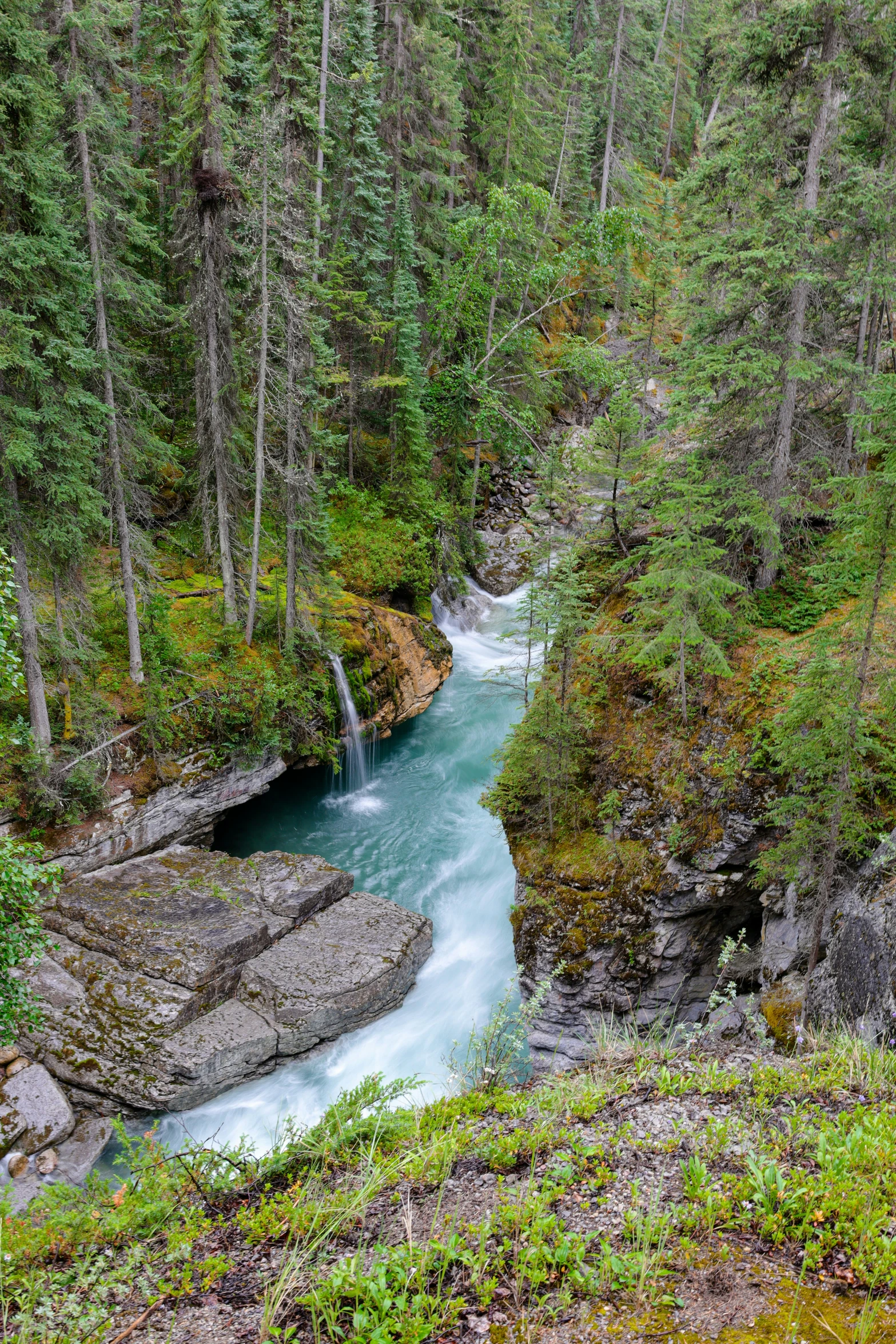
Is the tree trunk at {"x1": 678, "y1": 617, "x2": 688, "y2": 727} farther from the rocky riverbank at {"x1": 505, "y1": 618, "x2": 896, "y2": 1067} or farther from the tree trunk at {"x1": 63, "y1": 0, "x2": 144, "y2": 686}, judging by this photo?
the tree trunk at {"x1": 63, "y1": 0, "x2": 144, "y2": 686}

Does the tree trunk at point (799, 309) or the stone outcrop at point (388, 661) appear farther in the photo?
the stone outcrop at point (388, 661)

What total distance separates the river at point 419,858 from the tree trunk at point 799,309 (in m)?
6.48

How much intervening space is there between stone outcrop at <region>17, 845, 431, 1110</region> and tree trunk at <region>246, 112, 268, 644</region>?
6252 mm

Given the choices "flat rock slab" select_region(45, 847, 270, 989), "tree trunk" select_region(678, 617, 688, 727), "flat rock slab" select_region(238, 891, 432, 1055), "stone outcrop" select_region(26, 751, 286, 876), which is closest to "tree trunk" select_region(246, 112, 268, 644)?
"stone outcrop" select_region(26, 751, 286, 876)

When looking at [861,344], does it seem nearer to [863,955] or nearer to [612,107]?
[863,955]

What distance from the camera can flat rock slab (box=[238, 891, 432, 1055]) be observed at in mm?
11109

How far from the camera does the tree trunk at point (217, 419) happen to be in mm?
15148

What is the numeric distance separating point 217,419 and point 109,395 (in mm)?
2708

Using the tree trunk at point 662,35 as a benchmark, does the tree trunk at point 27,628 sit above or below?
below

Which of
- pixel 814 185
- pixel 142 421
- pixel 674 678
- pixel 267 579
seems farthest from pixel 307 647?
pixel 814 185

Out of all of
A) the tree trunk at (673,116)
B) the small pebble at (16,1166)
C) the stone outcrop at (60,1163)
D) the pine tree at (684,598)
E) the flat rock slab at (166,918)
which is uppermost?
the tree trunk at (673,116)

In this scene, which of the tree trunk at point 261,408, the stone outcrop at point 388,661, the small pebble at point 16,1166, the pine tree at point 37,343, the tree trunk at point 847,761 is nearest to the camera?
the tree trunk at point 847,761

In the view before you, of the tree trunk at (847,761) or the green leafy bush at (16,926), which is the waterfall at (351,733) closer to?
the green leafy bush at (16,926)

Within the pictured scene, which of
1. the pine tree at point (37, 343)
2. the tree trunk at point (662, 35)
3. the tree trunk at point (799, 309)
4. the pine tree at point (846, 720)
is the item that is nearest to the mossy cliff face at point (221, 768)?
the pine tree at point (37, 343)
